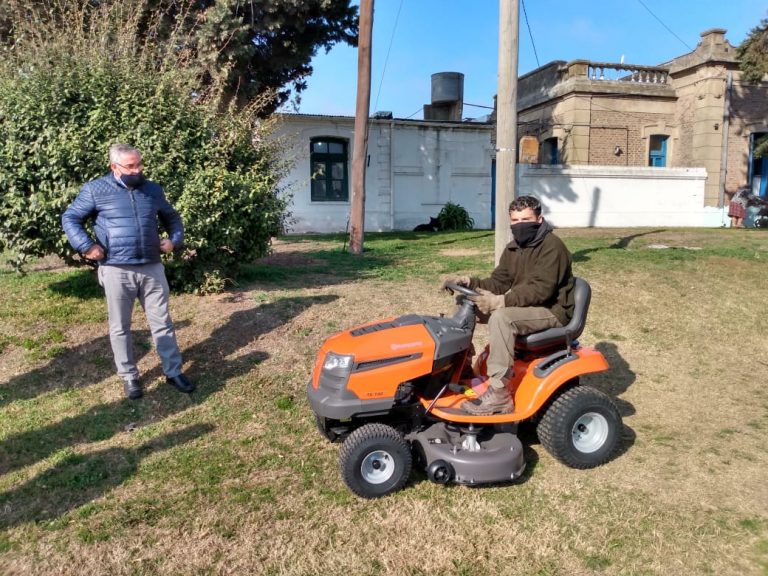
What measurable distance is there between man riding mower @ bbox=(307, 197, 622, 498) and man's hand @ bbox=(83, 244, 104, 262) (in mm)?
2016

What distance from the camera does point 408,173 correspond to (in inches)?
807

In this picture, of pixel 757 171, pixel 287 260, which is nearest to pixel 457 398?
pixel 287 260

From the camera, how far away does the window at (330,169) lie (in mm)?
19844

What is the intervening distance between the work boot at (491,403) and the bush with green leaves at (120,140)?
390 centimetres

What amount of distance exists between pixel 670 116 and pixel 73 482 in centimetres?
2480

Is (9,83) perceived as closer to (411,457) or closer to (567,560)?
(411,457)

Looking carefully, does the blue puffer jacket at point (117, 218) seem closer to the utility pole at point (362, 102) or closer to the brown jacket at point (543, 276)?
the brown jacket at point (543, 276)

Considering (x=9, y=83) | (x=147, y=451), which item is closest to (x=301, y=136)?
(x=9, y=83)

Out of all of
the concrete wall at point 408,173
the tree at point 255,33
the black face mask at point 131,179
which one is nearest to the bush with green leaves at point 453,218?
the concrete wall at point 408,173

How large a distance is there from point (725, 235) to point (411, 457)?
49.8 feet

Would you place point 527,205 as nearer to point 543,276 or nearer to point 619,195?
point 543,276

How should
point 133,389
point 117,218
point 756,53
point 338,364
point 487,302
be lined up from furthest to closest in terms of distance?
1. point 756,53
2. point 133,389
3. point 117,218
4. point 487,302
5. point 338,364

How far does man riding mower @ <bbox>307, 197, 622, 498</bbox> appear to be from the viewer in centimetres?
354

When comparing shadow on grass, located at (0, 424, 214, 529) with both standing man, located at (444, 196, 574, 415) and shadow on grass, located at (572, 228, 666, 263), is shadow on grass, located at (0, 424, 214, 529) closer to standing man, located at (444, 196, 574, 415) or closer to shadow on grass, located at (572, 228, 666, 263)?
standing man, located at (444, 196, 574, 415)
